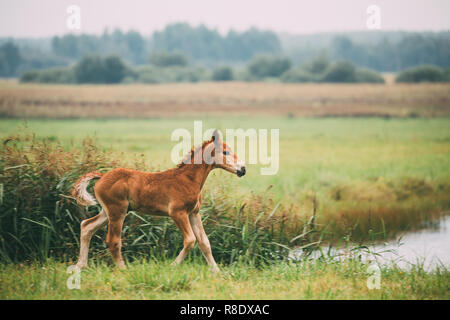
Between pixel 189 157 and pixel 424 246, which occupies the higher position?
pixel 189 157

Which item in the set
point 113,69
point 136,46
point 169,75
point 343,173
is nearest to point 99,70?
point 113,69

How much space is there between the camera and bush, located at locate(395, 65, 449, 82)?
59472 millimetres

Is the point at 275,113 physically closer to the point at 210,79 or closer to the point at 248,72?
the point at 210,79

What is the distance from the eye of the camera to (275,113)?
4191cm

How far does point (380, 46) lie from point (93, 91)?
3179 inches

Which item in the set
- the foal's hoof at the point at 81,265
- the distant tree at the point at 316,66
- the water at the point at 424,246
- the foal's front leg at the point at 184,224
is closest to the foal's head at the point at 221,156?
the foal's front leg at the point at 184,224

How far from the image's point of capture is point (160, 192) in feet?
20.6

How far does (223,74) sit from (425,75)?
87.5 feet

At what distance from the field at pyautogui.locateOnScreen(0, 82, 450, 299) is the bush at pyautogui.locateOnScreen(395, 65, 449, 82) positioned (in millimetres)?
17768

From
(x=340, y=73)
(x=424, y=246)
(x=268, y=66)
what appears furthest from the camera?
(x=268, y=66)

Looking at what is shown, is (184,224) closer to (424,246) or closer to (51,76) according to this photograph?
(424,246)

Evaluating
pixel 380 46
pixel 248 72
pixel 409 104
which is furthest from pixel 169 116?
pixel 380 46

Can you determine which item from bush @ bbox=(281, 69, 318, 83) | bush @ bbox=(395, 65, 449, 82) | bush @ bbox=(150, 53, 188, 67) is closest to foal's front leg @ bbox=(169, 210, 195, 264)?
bush @ bbox=(395, 65, 449, 82)

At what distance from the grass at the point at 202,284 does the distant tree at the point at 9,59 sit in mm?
70594
